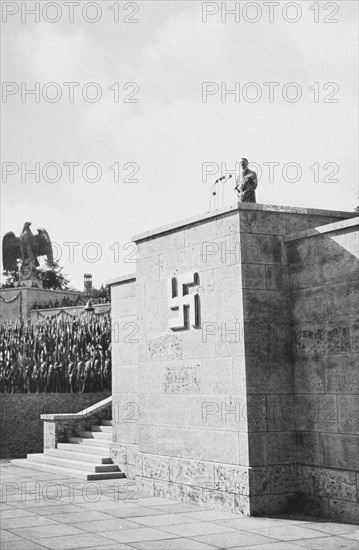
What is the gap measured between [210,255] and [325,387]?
223cm

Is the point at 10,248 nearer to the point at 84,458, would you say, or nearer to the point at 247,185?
the point at 84,458

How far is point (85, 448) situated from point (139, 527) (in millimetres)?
5757

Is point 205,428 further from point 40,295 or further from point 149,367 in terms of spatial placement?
point 40,295

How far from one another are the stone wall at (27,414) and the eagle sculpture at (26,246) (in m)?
25.5

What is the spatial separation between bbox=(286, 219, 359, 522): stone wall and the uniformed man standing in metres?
1.00

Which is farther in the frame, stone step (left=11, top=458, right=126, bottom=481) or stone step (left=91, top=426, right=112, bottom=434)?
stone step (left=91, top=426, right=112, bottom=434)

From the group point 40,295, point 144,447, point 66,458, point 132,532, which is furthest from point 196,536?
point 40,295

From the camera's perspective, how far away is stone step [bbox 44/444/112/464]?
12.8 m

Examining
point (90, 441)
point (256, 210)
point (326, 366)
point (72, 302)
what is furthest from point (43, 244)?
point (326, 366)

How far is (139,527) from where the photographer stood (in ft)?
26.7

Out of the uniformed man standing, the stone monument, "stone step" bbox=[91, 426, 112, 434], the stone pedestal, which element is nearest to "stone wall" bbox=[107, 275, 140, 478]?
"stone step" bbox=[91, 426, 112, 434]

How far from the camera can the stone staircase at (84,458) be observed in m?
12.4

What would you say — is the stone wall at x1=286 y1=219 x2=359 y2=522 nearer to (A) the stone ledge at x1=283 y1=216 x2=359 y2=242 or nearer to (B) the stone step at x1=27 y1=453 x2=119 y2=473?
(A) the stone ledge at x1=283 y1=216 x2=359 y2=242

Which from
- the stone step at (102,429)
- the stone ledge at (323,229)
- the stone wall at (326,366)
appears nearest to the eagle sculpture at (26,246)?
the stone step at (102,429)
